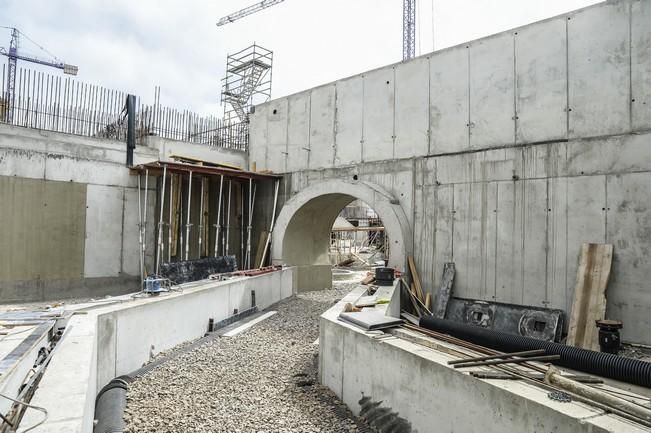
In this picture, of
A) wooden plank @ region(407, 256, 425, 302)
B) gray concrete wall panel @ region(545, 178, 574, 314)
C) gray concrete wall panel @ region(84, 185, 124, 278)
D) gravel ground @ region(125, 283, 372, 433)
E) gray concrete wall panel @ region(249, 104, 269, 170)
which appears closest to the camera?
gravel ground @ region(125, 283, 372, 433)

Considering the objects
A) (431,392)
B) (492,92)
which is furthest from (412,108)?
(431,392)

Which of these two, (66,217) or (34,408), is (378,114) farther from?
(34,408)

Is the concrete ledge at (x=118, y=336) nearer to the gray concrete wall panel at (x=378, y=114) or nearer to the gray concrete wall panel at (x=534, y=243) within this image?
the gray concrete wall panel at (x=378, y=114)

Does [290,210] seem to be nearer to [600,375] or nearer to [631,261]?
[631,261]

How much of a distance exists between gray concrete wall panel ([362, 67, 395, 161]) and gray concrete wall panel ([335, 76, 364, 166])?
0.19 m

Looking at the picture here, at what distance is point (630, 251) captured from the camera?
6.85 meters

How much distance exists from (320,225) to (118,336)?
8.52 metres

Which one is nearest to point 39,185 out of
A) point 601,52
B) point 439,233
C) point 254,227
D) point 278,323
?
point 254,227

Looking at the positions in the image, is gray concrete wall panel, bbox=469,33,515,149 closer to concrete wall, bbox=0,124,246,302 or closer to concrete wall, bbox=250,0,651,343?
concrete wall, bbox=250,0,651,343

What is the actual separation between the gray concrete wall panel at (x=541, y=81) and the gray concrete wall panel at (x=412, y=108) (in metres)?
2.07

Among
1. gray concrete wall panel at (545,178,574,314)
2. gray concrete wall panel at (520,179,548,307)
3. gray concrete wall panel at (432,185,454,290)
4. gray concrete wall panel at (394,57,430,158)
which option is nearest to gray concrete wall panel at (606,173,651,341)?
gray concrete wall panel at (545,178,574,314)

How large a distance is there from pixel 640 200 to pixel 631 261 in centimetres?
102

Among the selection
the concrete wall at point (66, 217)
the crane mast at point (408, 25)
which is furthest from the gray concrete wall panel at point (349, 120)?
the crane mast at point (408, 25)

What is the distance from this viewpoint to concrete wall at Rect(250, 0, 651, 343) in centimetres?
695
